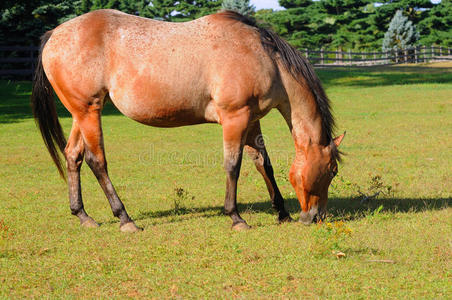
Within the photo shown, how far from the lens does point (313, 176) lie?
264 inches

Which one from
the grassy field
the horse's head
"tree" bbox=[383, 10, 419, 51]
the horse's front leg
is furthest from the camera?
"tree" bbox=[383, 10, 419, 51]

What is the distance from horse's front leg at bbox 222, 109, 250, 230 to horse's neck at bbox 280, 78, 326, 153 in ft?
2.13

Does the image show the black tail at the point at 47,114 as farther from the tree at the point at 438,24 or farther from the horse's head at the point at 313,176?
the tree at the point at 438,24

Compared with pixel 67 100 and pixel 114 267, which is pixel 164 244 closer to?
pixel 114 267

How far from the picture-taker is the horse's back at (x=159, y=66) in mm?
6641

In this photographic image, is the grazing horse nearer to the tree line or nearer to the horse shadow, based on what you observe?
the horse shadow

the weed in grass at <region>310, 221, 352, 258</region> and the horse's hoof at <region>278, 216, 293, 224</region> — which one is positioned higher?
the weed in grass at <region>310, 221, 352, 258</region>

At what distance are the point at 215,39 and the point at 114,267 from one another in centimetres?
301

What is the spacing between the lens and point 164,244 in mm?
6090

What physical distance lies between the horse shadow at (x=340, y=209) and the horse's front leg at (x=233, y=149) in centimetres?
75

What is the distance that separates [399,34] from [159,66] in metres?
55.5

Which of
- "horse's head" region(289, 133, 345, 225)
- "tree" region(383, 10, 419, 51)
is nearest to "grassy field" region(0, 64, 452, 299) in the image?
"horse's head" region(289, 133, 345, 225)

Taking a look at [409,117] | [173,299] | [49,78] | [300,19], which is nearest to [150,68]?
[49,78]

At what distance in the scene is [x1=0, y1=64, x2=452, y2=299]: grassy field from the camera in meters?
4.88
